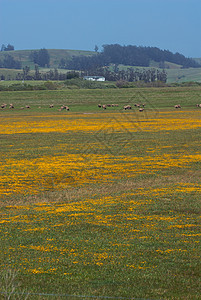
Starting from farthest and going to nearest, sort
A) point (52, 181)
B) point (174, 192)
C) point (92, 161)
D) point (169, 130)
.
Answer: point (169, 130), point (92, 161), point (52, 181), point (174, 192)

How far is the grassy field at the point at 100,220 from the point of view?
989 cm

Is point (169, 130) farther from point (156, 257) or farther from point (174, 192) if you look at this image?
point (156, 257)

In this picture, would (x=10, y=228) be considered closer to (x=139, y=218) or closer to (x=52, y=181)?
(x=139, y=218)

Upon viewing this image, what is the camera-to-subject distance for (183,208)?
16.2 m

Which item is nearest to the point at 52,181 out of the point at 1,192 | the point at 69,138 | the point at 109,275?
the point at 1,192

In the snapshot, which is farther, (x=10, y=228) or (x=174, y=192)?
(x=174, y=192)

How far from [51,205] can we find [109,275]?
23.8 ft

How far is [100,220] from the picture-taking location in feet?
48.4

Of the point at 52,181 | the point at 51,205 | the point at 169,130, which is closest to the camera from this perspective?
the point at 51,205

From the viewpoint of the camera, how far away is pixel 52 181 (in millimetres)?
21797

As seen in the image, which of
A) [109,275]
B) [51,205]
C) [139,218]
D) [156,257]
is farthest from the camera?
[51,205]

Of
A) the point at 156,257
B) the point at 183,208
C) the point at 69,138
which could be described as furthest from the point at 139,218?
the point at 69,138

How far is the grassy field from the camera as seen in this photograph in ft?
32.4

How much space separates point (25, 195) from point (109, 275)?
9188mm
